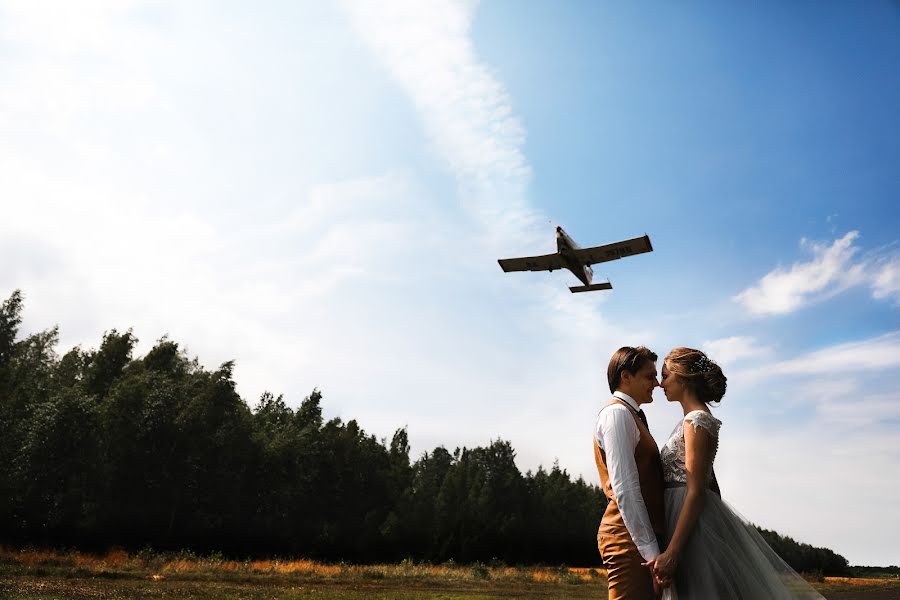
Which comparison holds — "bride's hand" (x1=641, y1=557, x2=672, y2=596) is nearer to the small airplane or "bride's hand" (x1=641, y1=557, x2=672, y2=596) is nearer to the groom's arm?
the groom's arm

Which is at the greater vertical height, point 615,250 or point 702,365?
point 615,250

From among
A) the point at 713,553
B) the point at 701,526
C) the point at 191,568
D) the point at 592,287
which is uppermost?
the point at 592,287

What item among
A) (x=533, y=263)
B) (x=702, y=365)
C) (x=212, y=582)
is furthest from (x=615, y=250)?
(x=702, y=365)

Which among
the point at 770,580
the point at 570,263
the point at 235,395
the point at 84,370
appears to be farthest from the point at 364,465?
the point at 770,580

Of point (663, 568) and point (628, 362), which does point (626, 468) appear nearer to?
point (663, 568)

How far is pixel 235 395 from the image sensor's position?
35.8m

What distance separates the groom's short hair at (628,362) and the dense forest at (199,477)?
97.1 ft

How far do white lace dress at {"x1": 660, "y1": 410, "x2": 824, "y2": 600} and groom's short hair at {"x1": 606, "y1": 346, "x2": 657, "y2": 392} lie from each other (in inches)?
13.7

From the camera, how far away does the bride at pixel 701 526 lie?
286cm

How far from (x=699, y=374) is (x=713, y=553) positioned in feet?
2.93

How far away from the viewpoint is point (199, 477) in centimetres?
3212

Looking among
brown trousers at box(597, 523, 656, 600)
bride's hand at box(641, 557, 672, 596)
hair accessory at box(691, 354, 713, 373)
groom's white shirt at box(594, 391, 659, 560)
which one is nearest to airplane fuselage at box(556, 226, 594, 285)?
hair accessory at box(691, 354, 713, 373)

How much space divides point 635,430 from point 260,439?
37913 mm

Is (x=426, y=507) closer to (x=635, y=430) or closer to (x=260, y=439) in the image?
(x=260, y=439)
